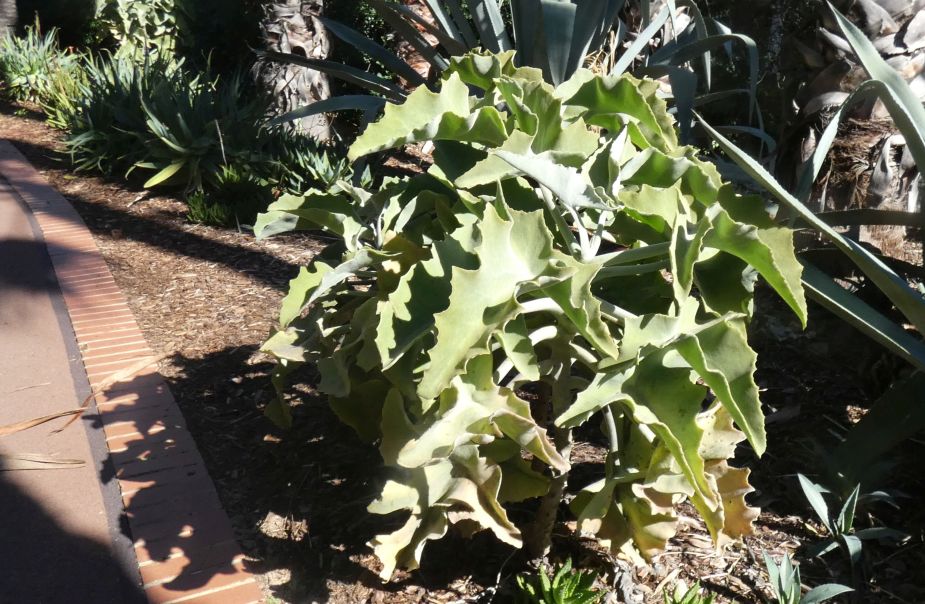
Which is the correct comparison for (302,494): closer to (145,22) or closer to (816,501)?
(816,501)

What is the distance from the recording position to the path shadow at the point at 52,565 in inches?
85.2

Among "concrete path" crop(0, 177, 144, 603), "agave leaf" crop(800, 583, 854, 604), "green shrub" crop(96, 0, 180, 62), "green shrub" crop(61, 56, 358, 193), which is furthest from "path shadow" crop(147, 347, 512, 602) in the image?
"green shrub" crop(96, 0, 180, 62)

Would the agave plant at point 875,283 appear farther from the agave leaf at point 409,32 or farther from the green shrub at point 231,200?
the green shrub at point 231,200

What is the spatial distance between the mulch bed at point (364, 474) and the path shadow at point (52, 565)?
379 mm

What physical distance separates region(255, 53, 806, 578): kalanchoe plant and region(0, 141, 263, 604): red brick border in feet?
1.89

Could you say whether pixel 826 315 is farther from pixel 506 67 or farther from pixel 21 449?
pixel 21 449

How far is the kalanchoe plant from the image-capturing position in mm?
1518

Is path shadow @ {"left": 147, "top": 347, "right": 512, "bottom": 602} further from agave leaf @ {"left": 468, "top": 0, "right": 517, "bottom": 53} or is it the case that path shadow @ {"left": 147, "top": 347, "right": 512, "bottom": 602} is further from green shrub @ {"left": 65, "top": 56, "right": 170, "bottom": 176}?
green shrub @ {"left": 65, "top": 56, "right": 170, "bottom": 176}

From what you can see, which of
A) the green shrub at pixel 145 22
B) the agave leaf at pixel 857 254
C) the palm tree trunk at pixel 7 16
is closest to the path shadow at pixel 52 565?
the agave leaf at pixel 857 254

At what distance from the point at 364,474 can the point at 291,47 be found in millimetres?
4790

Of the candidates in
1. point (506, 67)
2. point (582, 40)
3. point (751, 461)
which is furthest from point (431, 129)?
point (582, 40)

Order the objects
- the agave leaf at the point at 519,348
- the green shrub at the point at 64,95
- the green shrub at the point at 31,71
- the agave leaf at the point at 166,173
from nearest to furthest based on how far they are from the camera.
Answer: the agave leaf at the point at 519,348, the agave leaf at the point at 166,173, the green shrub at the point at 64,95, the green shrub at the point at 31,71

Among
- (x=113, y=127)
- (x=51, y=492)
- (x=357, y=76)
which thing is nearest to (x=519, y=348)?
(x=51, y=492)

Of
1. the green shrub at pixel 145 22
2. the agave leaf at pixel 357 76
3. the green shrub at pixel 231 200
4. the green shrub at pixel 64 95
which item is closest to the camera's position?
the agave leaf at pixel 357 76
